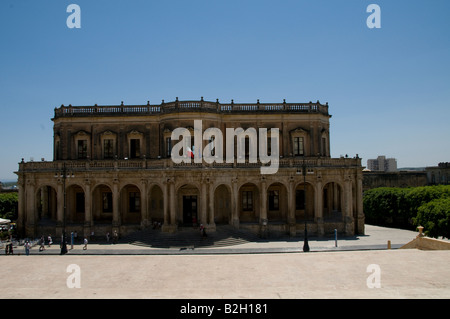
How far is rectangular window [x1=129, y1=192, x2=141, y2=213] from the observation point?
4162 centimetres

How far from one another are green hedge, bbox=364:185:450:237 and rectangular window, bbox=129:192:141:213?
28.4m

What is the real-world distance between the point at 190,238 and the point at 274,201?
11167mm

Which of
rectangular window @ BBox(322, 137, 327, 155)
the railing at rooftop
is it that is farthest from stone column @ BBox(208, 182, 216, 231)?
rectangular window @ BBox(322, 137, 327, 155)

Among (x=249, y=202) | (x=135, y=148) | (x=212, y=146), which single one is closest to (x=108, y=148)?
(x=135, y=148)

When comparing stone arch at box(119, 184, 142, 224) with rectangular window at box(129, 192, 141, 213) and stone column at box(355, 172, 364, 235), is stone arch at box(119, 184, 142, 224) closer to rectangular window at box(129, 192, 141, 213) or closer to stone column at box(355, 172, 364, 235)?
rectangular window at box(129, 192, 141, 213)

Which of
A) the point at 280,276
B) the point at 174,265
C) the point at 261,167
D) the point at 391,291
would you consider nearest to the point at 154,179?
the point at 261,167

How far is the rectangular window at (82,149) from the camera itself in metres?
43.5

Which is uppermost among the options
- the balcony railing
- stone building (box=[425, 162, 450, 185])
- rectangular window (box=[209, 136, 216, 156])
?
rectangular window (box=[209, 136, 216, 156])

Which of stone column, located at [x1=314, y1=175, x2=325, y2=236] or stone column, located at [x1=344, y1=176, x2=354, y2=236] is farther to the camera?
stone column, located at [x1=344, y1=176, x2=354, y2=236]

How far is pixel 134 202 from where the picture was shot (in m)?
41.7

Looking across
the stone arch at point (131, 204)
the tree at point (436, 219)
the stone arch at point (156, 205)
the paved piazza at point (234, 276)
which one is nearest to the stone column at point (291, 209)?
the paved piazza at point (234, 276)

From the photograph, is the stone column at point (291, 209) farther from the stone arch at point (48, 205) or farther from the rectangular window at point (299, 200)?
the stone arch at point (48, 205)

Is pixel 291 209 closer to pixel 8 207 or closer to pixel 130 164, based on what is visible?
pixel 130 164

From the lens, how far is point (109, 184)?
39188 millimetres
